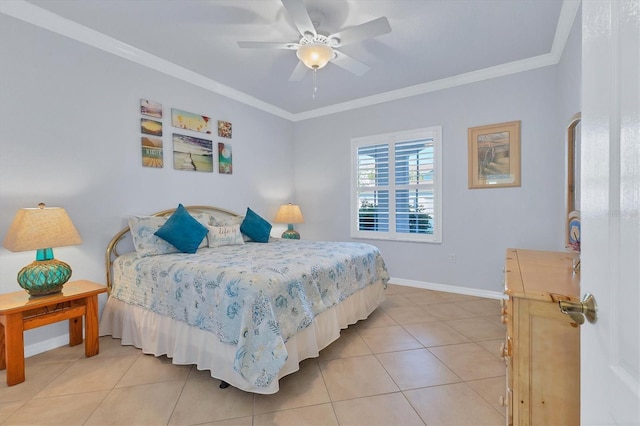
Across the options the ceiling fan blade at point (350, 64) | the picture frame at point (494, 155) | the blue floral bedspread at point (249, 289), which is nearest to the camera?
the blue floral bedspread at point (249, 289)

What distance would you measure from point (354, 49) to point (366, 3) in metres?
0.65

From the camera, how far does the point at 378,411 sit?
165 cm

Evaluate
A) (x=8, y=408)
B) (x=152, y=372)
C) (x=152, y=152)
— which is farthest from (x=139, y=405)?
(x=152, y=152)

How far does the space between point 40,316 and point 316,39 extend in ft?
9.66

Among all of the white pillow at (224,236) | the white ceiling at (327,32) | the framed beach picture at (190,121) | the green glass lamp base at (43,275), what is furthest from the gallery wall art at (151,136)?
the green glass lamp base at (43,275)

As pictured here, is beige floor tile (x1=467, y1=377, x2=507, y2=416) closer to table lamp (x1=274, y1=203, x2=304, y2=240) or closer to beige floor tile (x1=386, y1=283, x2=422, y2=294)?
beige floor tile (x1=386, y1=283, x2=422, y2=294)

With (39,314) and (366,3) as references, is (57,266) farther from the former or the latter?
(366,3)

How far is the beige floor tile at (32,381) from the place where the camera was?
5.89 ft

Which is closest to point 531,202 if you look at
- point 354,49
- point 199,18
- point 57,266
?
point 354,49

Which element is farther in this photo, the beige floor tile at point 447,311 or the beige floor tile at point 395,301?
the beige floor tile at point 395,301

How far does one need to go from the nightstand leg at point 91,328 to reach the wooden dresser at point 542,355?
2757mm

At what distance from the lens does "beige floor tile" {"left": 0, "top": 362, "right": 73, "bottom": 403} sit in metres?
1.80

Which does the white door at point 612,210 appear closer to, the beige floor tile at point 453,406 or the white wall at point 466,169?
the beige floor tile at point 453,406

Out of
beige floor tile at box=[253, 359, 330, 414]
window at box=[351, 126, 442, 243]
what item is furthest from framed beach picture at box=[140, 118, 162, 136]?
beige floor tile at box=[253, 359, 330, 414]
